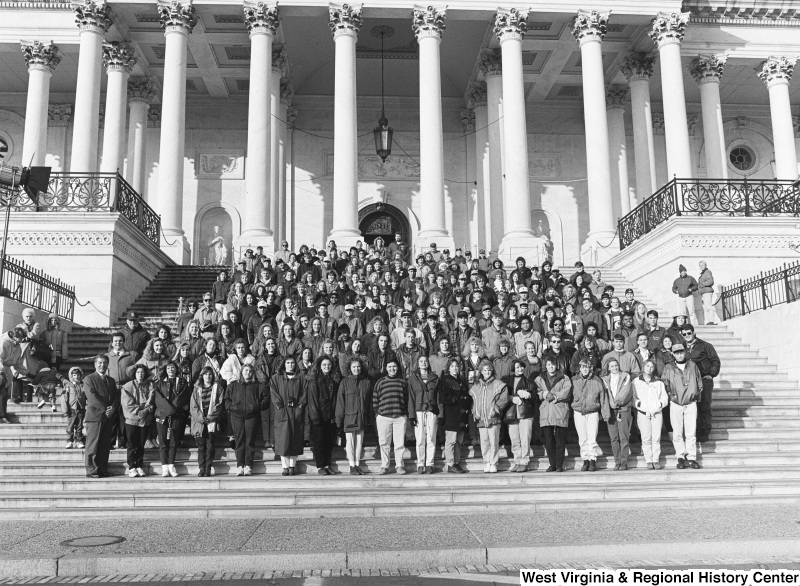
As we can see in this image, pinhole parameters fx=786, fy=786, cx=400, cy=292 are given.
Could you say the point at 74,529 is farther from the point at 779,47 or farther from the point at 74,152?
the point at 779,47

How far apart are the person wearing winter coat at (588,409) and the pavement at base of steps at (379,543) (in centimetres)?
250

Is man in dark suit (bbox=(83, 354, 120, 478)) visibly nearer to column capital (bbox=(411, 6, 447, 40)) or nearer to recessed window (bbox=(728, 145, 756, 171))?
column capital (bbox=(411, 6, 447, 40))

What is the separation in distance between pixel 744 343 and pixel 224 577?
13888 millimetres

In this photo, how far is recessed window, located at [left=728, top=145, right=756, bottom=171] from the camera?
→ 1345 inches

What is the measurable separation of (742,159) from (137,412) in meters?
30.7

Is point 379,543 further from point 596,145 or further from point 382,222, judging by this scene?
point 382,222

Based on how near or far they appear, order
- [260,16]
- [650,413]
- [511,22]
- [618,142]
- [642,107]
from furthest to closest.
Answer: [618,142] < [642,107] < [511,22] < [260,16] < [650,413]

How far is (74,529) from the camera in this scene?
8.41m

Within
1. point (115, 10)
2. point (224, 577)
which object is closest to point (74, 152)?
point (115, 10)

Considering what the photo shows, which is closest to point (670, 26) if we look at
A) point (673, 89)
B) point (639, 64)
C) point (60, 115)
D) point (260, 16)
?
point (673, 89)

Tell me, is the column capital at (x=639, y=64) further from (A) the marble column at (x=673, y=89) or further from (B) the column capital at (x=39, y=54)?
(B) the column capital at (x=39, y=54)

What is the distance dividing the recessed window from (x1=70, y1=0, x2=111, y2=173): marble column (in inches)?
1011

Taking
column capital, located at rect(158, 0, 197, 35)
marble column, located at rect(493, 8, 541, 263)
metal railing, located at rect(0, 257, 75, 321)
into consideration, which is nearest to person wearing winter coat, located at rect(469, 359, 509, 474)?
metal railing, located at rect(0, 257, 75, 321)

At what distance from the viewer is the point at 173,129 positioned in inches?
960
